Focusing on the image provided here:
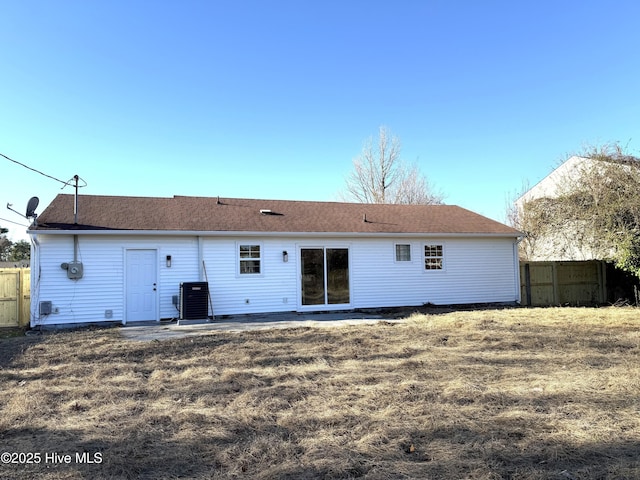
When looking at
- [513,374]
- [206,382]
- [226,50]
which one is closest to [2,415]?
[206,382]

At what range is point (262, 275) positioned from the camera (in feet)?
42.1

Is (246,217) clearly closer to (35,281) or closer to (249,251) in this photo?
(249,251)

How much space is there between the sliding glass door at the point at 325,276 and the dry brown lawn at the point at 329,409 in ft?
17.7

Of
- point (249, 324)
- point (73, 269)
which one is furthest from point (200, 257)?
point (73, 269)

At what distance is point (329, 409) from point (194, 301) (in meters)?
8.08

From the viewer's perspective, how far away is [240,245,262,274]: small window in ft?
41.7

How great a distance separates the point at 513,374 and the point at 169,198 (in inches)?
500

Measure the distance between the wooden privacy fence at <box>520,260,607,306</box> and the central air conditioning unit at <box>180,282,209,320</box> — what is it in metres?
11.8

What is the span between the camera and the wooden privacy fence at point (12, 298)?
39.3 feet

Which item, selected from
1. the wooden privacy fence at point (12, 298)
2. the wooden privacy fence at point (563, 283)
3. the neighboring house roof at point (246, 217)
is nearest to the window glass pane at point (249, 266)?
the neighboring house roof at point (246, 217)

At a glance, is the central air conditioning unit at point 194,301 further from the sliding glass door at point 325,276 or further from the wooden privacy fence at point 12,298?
the wooden privacy fence at point 12,298

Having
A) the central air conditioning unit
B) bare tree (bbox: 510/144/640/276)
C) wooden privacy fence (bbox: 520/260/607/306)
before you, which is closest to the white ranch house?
the central air conditioning unit

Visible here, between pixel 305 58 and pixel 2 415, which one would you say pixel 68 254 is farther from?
pixel 305 58

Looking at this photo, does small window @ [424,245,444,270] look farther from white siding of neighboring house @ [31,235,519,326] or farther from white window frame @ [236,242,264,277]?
white window frame @ [236,242,264,277]
